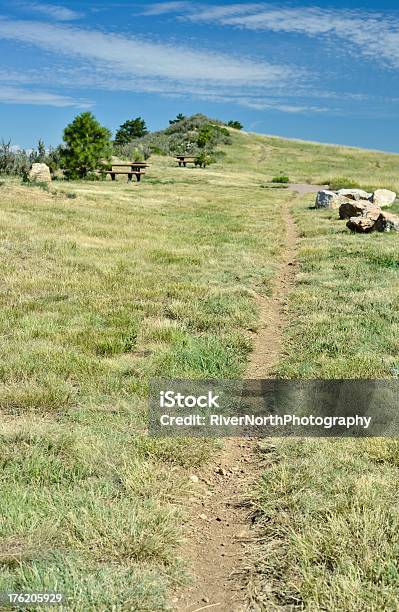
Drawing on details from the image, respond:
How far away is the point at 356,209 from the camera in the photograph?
20516 millimetres

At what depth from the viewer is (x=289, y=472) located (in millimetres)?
4375

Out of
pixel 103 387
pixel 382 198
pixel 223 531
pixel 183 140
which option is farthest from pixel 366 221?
pixel 183 140

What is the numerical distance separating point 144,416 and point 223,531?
169 cm

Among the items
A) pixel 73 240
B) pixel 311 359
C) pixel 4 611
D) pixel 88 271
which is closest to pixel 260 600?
pixel 4 611

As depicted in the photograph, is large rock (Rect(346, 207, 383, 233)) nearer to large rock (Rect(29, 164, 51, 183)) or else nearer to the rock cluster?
the rock cluster

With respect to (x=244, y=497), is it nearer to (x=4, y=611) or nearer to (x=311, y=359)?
(x=4, y=611)

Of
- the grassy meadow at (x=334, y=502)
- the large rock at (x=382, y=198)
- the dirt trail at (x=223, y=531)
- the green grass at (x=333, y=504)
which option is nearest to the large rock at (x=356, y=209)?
the large rock at (x=382, y=198)

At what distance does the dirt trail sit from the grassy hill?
125mm

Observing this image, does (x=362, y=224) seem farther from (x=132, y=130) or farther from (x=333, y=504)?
(x=132, y=130)

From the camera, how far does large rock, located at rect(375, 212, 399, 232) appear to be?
1838 centimetres

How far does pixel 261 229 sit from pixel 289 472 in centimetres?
1634

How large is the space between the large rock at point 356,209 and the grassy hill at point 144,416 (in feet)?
15.4

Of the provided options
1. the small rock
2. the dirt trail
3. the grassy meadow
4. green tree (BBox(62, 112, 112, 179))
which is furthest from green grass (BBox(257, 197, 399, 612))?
green tree (BBox(62, 112, 112, 179))

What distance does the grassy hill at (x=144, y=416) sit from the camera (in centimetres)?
332
